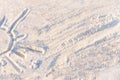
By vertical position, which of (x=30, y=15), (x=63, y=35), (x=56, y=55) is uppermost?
(x=30, y=15)

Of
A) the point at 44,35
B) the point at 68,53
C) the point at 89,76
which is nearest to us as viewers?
the point at 89,76

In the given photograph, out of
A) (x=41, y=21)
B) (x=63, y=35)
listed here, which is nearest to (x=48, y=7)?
(x=41, y=21)

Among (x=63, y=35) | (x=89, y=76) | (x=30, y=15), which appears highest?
(x=30, y=15)

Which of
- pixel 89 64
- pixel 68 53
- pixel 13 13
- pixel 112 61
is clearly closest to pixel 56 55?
pixel 68 53

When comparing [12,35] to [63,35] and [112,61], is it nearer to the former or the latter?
[63,35]

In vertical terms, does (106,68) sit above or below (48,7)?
below

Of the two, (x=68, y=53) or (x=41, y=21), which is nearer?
(x=68, y=53)

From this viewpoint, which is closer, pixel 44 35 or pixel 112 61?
pixel 112 61

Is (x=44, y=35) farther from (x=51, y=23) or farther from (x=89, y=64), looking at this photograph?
(x=89, y=64)

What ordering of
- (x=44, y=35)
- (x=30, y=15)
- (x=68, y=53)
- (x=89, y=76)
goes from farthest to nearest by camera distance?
1. (x=30, y=15)
2. (x=44, y=35)
3. (x=68, y=53)
4. (x=89, y=76)
